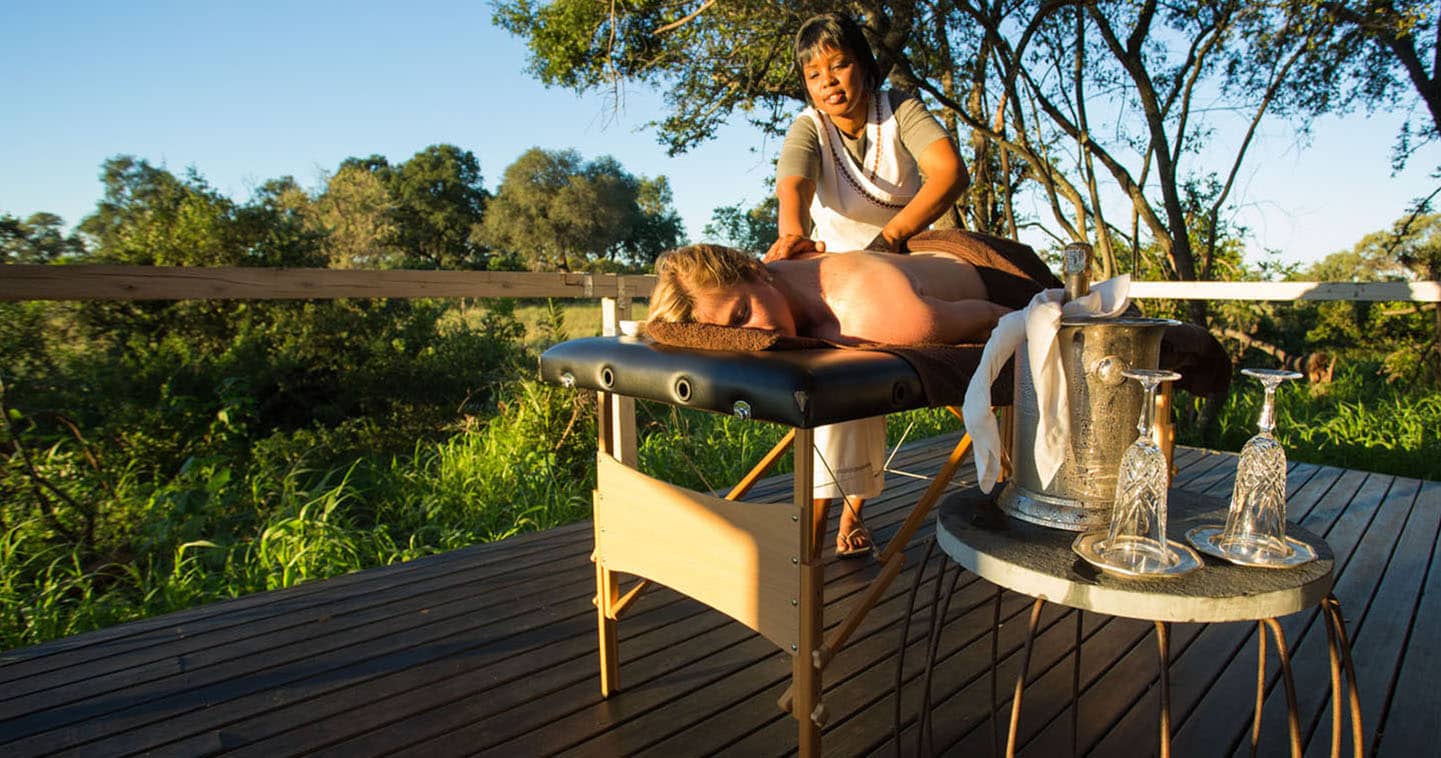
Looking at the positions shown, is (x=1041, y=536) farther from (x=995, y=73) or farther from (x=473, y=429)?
(x=995, y=73)

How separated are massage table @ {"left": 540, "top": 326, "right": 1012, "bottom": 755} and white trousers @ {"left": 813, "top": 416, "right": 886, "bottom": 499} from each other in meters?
0.53

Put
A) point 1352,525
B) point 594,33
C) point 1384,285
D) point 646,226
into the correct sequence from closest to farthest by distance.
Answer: point 1352,525 < point 1384,285 < point 594,33 < point 646,226

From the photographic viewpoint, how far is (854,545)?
2336 millimetres

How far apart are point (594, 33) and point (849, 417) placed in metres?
5.70

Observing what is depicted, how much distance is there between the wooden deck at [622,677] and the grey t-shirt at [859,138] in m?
1.17

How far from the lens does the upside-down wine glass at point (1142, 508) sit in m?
0.91

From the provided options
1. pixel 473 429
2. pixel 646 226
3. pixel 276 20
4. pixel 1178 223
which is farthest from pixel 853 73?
pixel 646 226

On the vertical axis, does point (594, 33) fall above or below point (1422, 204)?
above

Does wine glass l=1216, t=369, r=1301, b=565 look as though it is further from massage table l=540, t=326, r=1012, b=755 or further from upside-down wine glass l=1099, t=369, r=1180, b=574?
massage table l=540, t=326, r=1012, b=755

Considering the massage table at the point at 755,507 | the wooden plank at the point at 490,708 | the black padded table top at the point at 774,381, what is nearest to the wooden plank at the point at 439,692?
the wooden plank at the point at 490,708

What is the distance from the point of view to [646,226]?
1119 inches

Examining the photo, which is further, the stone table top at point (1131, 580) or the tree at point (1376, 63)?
the tree at point (1376, 63)

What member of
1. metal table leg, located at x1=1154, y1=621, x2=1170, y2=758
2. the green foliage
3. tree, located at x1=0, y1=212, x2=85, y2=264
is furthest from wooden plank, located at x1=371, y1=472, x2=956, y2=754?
tree, located at x1=0, y1=212, x2=85, y2=264

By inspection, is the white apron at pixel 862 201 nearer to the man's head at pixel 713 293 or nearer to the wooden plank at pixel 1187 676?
the man's head at pixel 713 293
